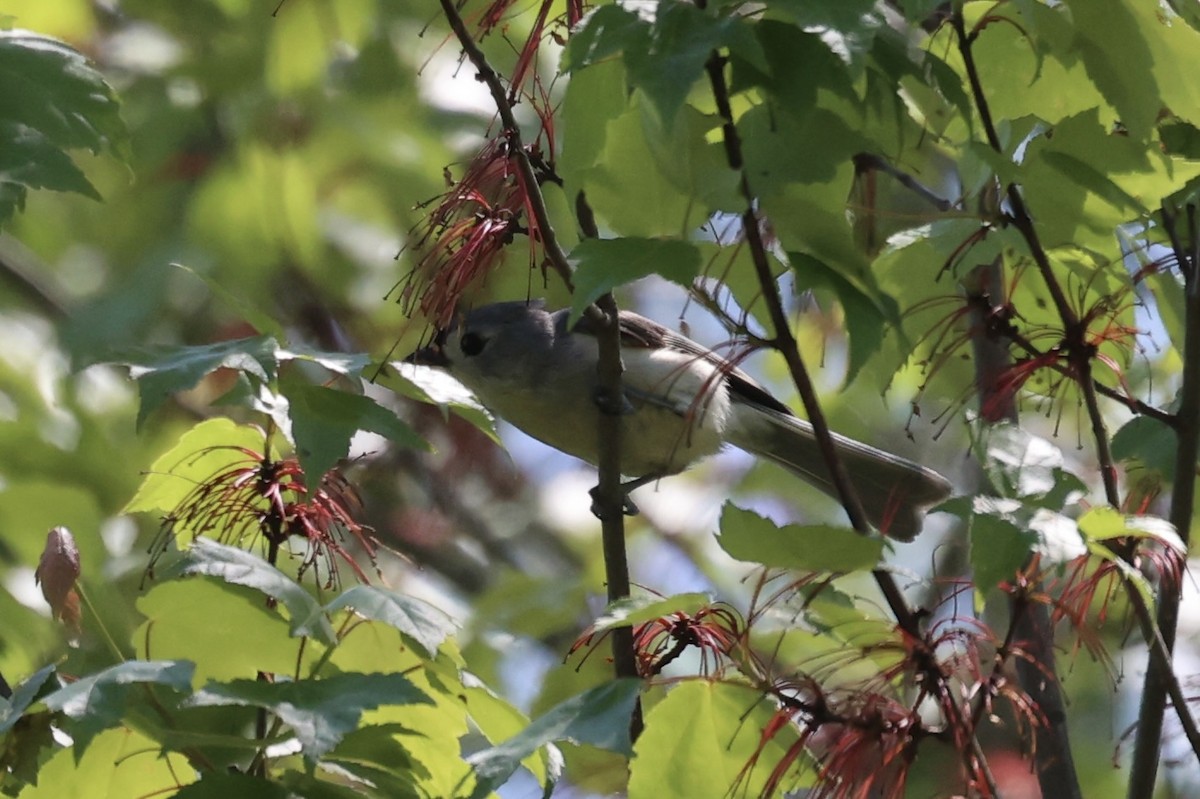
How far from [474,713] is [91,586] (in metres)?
0.89

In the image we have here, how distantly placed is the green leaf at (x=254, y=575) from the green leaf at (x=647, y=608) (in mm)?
398

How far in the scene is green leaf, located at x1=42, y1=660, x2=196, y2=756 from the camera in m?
1.74

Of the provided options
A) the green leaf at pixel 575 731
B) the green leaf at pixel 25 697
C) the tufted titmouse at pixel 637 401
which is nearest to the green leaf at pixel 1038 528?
the green leaf at pixel 575 731

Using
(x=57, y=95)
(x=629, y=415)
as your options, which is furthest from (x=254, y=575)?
(x=629, y=415)

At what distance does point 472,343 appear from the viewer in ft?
15.9

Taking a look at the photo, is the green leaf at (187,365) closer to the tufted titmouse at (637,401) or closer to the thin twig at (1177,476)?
the thin twig at (1177,476)

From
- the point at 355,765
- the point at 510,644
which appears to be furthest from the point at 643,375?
the point at 355,765

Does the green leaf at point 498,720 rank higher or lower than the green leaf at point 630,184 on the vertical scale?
lower

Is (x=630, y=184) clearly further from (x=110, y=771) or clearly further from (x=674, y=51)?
(x=110, y=771)

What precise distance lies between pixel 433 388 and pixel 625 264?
2.15 ft

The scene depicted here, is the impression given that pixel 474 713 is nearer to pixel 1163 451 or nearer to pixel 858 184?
pixel 858 184

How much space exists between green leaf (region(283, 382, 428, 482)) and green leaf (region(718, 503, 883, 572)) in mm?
648

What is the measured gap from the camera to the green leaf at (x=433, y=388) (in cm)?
239

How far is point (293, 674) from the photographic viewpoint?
2229 mm
